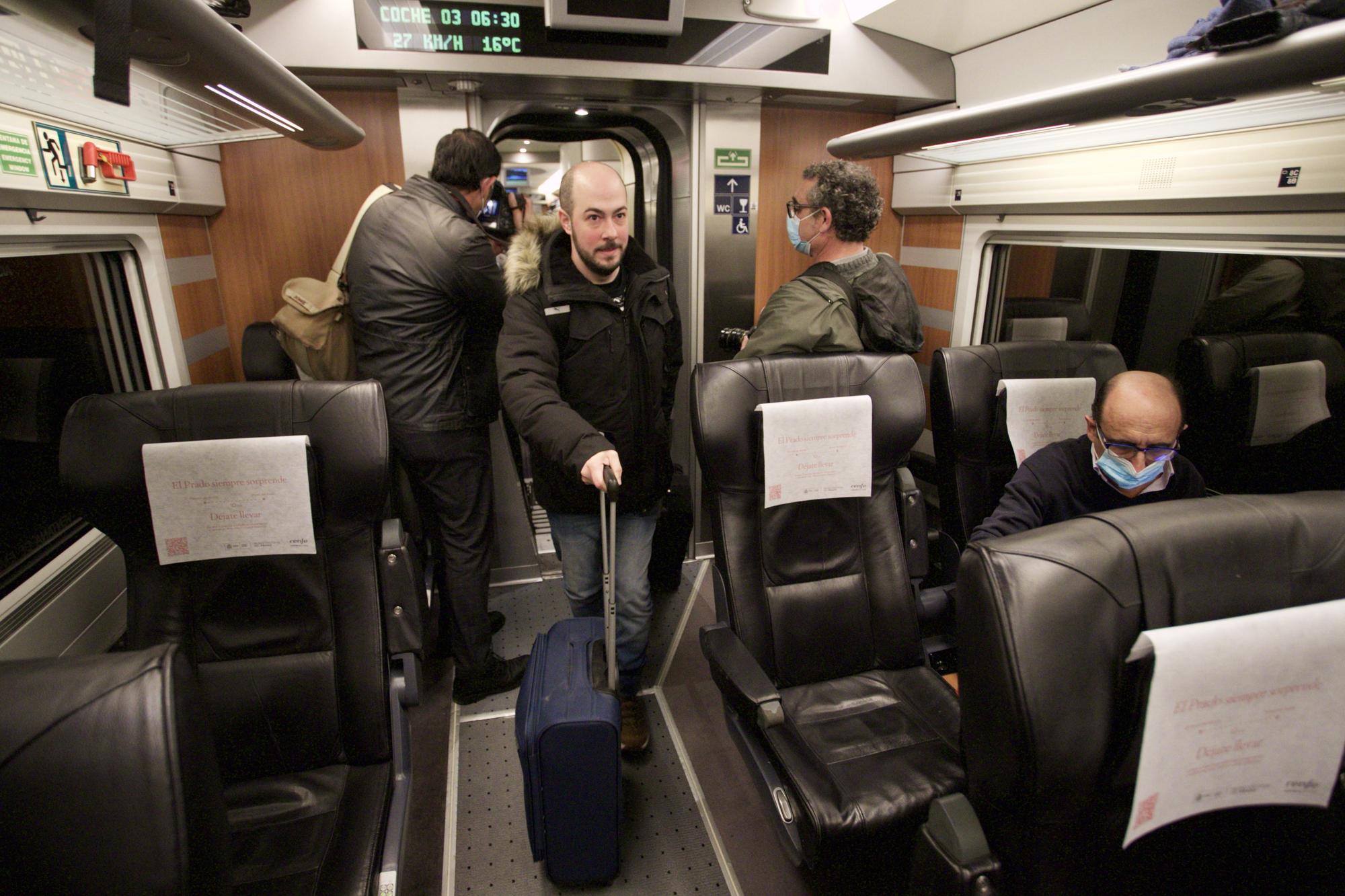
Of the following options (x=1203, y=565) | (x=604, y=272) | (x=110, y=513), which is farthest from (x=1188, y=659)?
(x=110, y=513)

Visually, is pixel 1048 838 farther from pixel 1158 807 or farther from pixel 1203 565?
pixel 1203 565

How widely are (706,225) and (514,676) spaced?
7.17 ft

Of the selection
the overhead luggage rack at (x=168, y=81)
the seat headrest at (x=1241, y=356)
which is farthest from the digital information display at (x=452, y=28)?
the seat headrest at (x=1241, y=356)

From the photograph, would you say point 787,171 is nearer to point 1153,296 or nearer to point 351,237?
point 1153,296

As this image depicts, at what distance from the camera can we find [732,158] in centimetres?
303

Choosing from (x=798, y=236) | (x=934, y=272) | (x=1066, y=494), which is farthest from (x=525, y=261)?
(x=934, y=272)

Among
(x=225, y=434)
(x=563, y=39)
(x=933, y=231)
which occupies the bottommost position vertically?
(x=225, y=434)

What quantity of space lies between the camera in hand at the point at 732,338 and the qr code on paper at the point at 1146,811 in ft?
7.95

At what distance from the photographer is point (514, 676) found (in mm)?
2686

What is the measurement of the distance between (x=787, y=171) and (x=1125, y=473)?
7.11ft

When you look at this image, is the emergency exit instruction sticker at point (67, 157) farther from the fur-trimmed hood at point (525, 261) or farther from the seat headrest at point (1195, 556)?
the seat headrest at point (1195, 556)

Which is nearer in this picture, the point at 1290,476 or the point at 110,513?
the point at 110,513

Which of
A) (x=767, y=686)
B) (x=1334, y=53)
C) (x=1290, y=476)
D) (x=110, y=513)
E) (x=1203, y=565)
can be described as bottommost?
(x=767, y=686)

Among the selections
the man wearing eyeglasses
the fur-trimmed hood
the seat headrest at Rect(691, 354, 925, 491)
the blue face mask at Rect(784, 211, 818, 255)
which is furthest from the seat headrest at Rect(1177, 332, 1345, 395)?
the fur-trimmed hood
